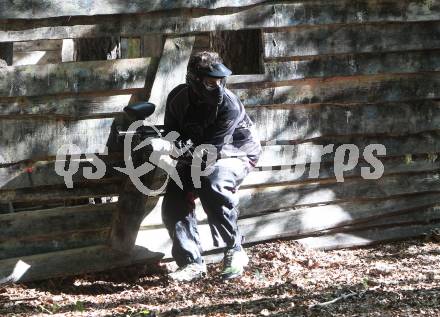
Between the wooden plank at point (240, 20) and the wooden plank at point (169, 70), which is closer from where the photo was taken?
the wooden plank at point (240, 20)

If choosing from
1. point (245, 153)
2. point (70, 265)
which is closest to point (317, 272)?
point (245, 153)

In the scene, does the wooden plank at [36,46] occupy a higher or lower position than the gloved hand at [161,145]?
higher

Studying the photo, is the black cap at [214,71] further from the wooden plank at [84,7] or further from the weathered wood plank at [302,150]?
→ the weathered wood plank at [302,150]

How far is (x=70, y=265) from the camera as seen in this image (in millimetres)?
6004

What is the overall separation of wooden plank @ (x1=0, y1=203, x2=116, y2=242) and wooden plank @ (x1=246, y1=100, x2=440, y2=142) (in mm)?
1514

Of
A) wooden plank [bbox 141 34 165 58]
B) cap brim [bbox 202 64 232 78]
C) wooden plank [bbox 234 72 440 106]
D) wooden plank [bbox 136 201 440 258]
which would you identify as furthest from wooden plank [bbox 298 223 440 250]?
wooden plank [bbox 141 34 165 58]

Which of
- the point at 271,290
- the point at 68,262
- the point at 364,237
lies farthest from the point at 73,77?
the point at 364,237

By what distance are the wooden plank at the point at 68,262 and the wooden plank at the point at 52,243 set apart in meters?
0.05

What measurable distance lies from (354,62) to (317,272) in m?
1.86

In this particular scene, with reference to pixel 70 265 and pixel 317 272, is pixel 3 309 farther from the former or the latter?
pixel 317 272

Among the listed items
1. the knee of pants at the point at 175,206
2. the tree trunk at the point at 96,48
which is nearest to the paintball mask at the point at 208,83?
the knee of pants at the point at 175,206

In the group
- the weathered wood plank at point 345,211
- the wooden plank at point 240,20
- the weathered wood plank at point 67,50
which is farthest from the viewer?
the weathered wood plank at point 67,50

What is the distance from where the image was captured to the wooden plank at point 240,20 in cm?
549

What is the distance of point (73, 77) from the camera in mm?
5641
